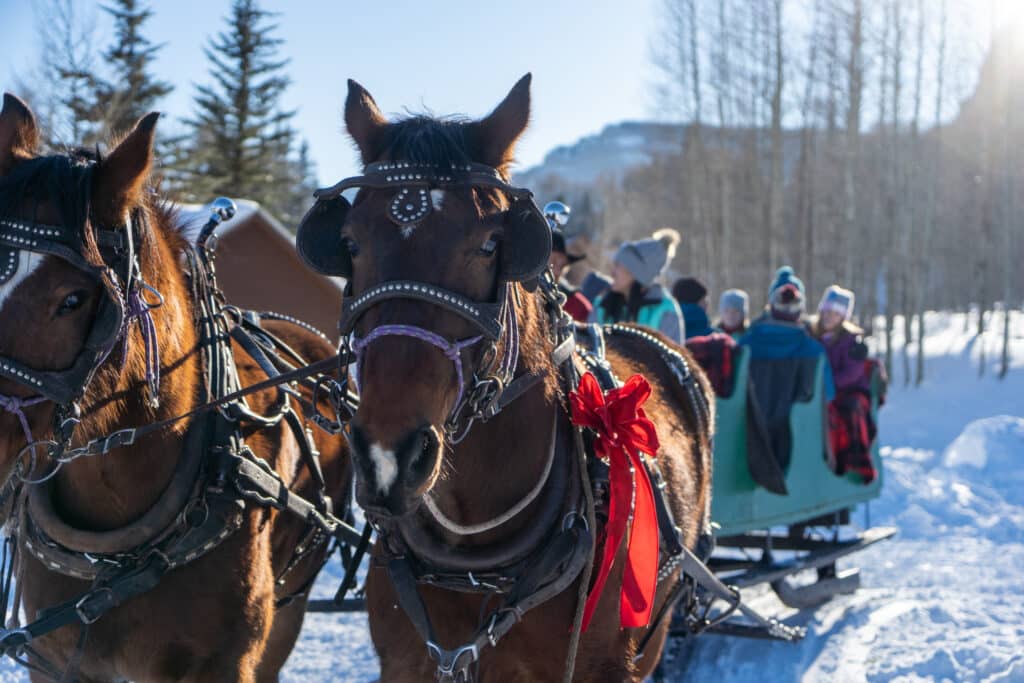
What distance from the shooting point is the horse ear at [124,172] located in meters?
2.40

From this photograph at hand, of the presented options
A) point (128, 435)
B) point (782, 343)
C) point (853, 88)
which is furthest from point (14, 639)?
point (853, 88)

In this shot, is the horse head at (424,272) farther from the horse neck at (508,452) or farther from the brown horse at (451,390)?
the horse neck at (508,452)

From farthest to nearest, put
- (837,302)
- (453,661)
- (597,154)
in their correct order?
(597,154), (837,302), (453,661)

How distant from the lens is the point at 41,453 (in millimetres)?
2330

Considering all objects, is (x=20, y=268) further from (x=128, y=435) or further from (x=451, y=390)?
(x=451, y=390)

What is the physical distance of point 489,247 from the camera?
75.5 inches

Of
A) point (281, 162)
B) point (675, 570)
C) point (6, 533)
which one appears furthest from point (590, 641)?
point (281, 162)

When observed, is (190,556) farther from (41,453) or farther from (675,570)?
(675,570)

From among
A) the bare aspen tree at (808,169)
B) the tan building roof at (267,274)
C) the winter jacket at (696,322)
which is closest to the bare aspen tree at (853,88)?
the bare aspen tree at (808,169)

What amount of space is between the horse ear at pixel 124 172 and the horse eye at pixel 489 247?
3.73 feet

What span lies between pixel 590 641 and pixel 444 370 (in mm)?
911

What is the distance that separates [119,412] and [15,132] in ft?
2.80

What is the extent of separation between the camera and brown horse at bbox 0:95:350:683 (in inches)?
85.8

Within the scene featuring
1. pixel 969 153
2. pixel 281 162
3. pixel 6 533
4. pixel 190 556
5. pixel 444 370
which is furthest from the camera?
pixel 281 162
